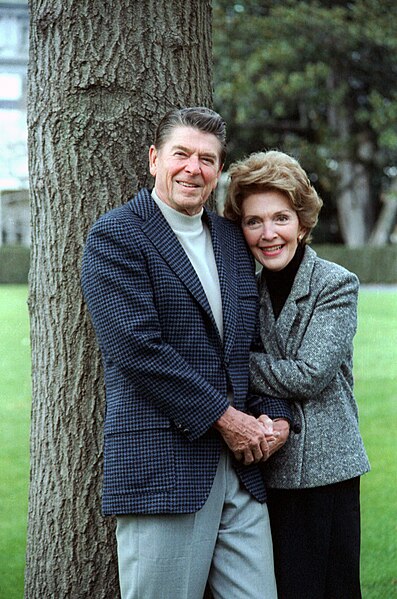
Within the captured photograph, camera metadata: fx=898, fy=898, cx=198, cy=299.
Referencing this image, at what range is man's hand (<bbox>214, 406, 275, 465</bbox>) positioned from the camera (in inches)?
99.9

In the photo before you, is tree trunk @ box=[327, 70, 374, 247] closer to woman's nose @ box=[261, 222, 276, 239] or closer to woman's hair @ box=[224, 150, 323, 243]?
woman's hair @ box=[224, 150, 323, 243]

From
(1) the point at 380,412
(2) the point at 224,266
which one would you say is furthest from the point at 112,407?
(1) the point at 380,412

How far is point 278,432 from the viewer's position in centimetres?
269

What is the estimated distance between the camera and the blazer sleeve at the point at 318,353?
2.68 meters

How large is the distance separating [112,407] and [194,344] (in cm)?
30

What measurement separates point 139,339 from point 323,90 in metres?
24.0

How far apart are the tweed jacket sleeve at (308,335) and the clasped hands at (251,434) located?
11 centimetres

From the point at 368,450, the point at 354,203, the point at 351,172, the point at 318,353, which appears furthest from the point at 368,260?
the point at 318,353

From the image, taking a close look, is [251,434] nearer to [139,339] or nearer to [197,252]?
[139,339]

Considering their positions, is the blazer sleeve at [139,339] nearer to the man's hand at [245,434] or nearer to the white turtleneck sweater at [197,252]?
the man's hand at [245,434]

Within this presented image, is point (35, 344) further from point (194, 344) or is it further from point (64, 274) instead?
point (194, 344)

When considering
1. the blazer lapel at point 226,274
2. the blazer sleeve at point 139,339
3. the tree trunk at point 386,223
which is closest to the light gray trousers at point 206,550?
the blazer sleeve at point 139,339

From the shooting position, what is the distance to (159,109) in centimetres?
310

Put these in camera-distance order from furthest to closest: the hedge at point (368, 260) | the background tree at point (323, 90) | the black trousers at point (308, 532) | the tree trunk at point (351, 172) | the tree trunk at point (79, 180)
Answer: the tree trunk at point (351, 172) < the hedge at point (368, 260) < the background tree at point (323, 90) < the tree trunk at point (79, 180) < the black trousers at point (308, 532)
